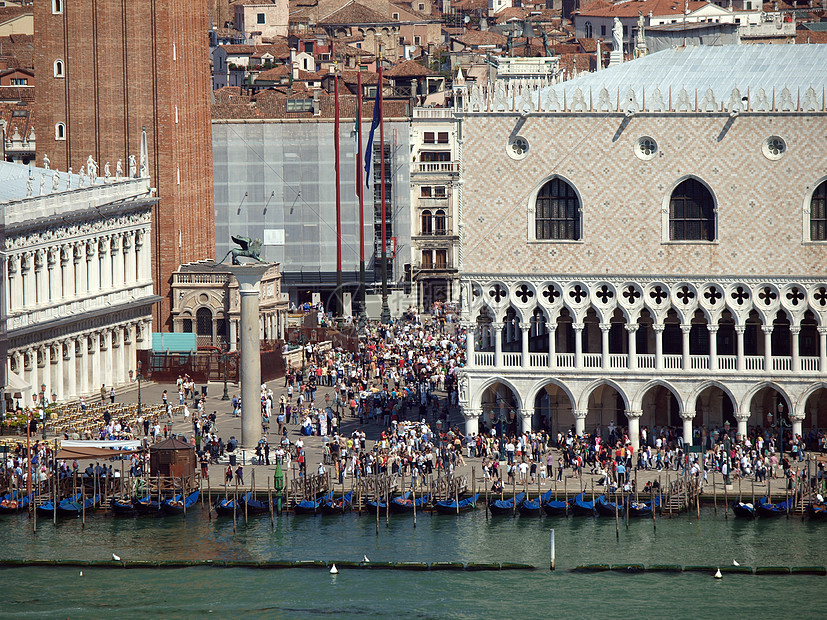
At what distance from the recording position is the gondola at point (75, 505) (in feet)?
267

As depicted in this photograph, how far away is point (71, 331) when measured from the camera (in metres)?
103

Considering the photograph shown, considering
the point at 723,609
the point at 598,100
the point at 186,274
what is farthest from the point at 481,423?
the point at 186,274

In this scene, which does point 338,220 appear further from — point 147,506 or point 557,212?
point 147,506

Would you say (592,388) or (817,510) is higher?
(592,388)

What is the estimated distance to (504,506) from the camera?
80.9 m

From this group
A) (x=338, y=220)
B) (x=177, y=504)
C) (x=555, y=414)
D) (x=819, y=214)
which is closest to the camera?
(x=177, y=504)

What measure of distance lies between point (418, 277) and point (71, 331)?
35.1 m

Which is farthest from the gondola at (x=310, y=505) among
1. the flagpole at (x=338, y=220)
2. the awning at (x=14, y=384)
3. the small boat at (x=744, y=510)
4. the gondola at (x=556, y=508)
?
the flagpole at (x=338, y=220)

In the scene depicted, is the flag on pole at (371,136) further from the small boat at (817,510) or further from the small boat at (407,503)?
the small boat at (817,510)

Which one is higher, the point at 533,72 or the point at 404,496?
the point at 533,72

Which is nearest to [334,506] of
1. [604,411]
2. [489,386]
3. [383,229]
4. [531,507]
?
[531,507]

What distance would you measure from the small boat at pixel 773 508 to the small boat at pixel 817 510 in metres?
0.75

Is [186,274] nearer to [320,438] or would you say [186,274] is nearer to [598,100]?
[320,438]

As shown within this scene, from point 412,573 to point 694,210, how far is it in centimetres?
1995
